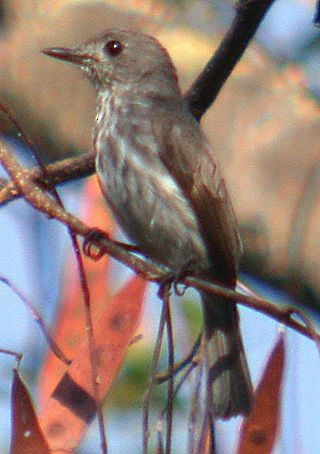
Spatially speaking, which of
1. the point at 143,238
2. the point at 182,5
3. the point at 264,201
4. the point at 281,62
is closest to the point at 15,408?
the point at 143,238

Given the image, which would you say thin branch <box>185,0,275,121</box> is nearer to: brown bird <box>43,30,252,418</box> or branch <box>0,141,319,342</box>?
brown bird <box>43,30,252,418</box>

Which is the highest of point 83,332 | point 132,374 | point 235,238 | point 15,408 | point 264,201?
point 264,201

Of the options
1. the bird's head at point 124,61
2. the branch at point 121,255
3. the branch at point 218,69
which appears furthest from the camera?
the bird's head at point 124,61

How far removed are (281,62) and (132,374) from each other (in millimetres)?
1899

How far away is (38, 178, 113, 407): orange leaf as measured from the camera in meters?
3.29

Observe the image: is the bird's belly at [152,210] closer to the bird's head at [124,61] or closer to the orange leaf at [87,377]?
the bird's head at [124,61]

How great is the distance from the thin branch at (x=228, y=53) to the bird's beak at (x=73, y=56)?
787mm

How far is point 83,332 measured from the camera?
11.0 feet

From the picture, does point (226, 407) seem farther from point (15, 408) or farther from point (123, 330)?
point (15, 408)

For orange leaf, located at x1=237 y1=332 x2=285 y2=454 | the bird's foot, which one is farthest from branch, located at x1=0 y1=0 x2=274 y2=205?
orange leaf, located at x1=237 y1=332 x2=285 y2=454

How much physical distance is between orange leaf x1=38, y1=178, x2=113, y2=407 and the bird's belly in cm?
8

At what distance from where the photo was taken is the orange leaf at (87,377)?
9.27 ft

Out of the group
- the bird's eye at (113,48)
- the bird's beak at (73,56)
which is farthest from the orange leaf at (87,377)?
the bird's eye at (113,48)

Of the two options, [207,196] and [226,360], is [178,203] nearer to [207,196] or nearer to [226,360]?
[207,196]
